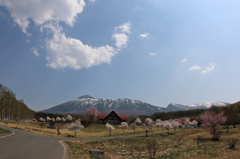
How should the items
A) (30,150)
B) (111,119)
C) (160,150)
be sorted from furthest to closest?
(111,119), (160,150), (30,150)

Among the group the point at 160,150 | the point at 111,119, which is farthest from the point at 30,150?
the point at 111,119

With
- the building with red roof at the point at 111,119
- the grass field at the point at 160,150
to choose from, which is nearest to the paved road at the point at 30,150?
the grass field at the point at 160,150

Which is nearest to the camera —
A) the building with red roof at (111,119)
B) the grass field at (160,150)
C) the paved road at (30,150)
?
the paved road at (30,150)

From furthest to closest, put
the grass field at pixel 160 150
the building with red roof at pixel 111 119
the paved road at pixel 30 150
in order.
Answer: the building with red roof at pixel 111 119 < the grass field at pixel 160 150 < the paved road at pixel 30 150

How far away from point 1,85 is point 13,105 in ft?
41.8

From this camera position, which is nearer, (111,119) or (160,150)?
(160,150)

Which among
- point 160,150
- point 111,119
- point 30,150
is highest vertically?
point 30,150

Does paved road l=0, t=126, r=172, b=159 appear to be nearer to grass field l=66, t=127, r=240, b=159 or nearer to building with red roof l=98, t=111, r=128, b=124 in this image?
grass field l=66, t=127, r=240, b=159

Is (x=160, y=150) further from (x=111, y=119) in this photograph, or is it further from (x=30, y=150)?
(x=111, y=119)

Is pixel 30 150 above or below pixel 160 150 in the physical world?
above

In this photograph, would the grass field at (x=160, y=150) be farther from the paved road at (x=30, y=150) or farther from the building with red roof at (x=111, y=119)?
the building with red roof at (x=111, y=119)

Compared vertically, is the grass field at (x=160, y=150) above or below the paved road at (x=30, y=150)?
below

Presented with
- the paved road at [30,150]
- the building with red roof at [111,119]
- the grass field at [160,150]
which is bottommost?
the building with red roof at [111,119]

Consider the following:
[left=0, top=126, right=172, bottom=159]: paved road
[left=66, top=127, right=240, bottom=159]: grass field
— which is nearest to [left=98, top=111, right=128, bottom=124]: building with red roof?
[left=66, top=127, right=240, bottom=159]: grass field
